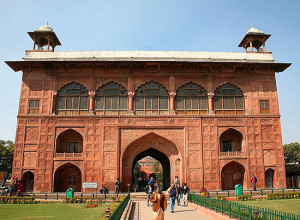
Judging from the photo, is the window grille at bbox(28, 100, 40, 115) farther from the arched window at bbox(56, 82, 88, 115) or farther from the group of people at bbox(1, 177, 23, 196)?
the group of people at bbox(1, 177, 23, 196)

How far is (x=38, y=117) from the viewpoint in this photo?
19.9 meters

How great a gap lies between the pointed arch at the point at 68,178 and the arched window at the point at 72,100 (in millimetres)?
4136

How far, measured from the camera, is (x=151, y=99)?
20.8 m

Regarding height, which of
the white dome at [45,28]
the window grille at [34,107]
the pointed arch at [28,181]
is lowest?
the pointed arch at [28,181]

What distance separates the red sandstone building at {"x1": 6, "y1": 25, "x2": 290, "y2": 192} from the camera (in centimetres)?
1941

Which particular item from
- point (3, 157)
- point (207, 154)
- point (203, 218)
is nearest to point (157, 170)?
point (3, 157)

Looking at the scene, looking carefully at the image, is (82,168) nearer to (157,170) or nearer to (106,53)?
(106,53)

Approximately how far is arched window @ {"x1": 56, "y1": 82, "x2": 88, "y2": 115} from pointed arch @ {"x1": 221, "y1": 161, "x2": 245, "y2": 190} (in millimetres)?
11641

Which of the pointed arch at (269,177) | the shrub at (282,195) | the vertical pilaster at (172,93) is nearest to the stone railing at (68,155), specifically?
the vertical pilaster at (172,93)

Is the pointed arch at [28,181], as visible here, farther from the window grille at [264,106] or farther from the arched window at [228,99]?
the window grille at [264,106]

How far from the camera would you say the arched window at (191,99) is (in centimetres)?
2067

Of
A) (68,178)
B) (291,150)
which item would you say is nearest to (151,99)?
(68,178)

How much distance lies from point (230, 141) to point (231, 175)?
266 cm

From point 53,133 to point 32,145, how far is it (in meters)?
1.70
